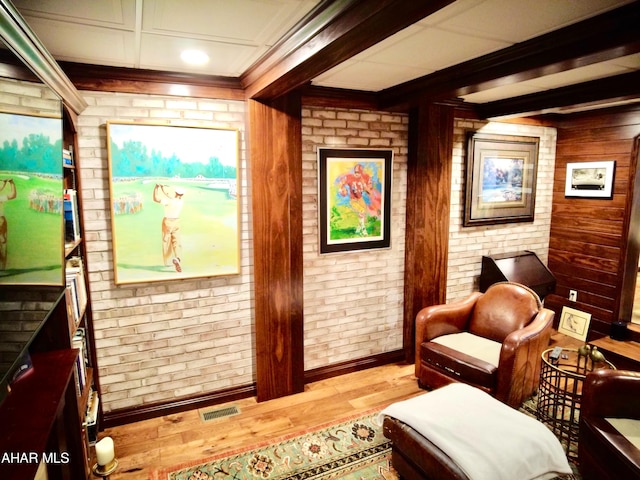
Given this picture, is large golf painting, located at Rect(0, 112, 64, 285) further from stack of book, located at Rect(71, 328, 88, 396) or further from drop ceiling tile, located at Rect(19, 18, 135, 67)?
stack of book, located at Rect(71, 328, 88, 396)

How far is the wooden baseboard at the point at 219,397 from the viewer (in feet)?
9.78

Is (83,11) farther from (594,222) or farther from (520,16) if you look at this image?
(594,222)

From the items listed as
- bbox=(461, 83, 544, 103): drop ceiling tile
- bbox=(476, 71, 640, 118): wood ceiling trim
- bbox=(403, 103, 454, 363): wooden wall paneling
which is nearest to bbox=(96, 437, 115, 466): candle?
bbox=(403, 103, 454, 363): wooden wall paneling

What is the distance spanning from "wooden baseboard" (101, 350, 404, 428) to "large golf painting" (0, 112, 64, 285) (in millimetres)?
1663

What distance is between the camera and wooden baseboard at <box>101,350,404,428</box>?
298cm

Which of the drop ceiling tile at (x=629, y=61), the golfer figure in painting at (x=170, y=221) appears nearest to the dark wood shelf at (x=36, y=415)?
the golfer figure in painting at (x=170, y=221)

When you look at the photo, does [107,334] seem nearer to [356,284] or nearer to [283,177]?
[283,177]

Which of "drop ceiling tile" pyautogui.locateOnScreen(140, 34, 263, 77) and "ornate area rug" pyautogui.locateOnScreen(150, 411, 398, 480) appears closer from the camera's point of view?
"drop ceiling tile" pyautogui.locateOnScreen(140, 34, 263, 77)

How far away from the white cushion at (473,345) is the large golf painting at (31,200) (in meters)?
2.78

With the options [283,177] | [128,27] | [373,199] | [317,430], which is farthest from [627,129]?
[128,27]

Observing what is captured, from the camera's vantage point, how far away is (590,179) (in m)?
4.49

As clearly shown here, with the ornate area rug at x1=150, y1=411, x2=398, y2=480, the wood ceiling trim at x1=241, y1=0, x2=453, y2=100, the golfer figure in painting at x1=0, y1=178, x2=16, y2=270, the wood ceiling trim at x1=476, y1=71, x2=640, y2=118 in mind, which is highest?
the wood ceiling trim at x1=476, y1=71, x2=640, y2=118

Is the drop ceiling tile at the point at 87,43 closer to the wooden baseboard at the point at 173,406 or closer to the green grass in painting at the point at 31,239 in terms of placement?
the green grass in painting at the point at 31,239

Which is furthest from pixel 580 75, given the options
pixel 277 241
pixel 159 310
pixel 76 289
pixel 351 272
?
pixel 76 289
